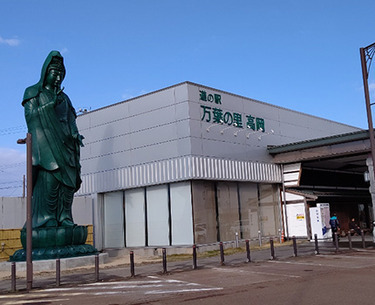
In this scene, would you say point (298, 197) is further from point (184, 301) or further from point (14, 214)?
point (184, 301)

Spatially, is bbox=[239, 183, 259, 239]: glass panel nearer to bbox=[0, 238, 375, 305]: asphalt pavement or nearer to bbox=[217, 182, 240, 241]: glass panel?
bbox=[217, 182, 240, 241]: glass panel

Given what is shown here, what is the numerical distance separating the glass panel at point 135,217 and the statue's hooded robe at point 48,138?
23.4 feet

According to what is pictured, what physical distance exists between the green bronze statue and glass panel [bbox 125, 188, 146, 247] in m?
6.82

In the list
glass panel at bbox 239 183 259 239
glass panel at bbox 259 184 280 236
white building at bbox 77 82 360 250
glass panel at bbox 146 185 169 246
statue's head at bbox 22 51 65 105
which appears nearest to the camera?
statue's head at bbox 22 51 65 105

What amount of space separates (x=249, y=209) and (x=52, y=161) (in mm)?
13906

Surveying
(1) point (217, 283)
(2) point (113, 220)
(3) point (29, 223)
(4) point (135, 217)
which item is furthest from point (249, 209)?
(3) point (29, 223)

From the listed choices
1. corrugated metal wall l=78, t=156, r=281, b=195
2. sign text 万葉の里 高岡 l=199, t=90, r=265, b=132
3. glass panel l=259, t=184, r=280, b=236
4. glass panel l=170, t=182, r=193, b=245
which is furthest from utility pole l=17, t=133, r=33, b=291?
glass panel l=259, t=184, r=280, b=236

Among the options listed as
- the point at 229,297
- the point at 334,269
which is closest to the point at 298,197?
the point at 334,269

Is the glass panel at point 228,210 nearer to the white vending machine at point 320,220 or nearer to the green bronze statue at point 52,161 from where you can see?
the white vending machine at point 320,220

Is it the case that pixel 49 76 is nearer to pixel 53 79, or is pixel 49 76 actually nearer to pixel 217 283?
pixel 53 79

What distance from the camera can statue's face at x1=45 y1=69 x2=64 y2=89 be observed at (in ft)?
74.2

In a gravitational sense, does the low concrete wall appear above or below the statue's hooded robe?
below

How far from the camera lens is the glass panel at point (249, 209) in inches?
1170

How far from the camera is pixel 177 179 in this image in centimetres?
2672
